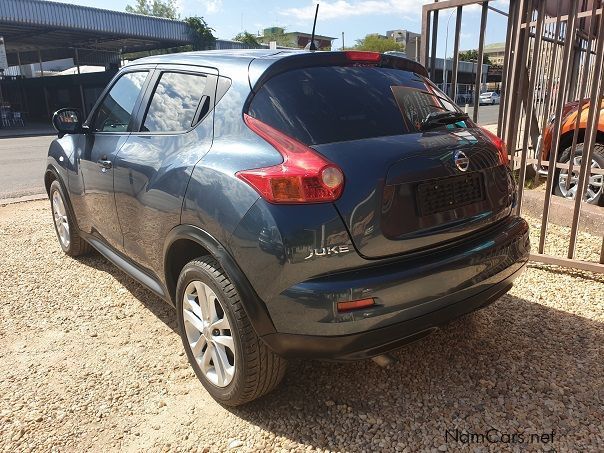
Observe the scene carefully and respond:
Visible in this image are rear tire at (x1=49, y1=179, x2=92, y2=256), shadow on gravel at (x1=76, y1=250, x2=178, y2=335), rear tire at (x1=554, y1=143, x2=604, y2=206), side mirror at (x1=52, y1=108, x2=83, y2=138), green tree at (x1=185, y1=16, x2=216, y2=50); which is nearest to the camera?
shadow on gravel at (x1=76, y1=250, x2=178, y2=335)

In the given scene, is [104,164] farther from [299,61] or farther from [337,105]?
[337,105]

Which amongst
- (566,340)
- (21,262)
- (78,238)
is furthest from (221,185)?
(21,262)

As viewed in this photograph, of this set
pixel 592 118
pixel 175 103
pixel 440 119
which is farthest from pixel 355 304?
pixel 592 118

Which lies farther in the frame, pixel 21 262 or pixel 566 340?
pixel 21 262

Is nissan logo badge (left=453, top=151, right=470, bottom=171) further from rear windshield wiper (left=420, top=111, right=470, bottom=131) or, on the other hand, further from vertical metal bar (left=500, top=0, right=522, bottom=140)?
vertical metal bar (left=500, top=0, right=522, bottom=140)

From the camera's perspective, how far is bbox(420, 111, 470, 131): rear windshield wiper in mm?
2502

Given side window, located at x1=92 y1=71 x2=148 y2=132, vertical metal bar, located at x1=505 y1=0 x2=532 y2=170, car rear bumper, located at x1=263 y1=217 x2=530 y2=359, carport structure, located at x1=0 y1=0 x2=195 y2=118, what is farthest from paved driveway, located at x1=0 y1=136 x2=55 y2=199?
carport structure, located at x1=0 y1=0 x2=195 y2=118

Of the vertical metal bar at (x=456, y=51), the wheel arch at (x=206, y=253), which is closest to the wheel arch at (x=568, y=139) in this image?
the vertical metal bar at (x=456, y=51)

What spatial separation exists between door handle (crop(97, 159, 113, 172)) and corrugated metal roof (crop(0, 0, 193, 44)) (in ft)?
76.8

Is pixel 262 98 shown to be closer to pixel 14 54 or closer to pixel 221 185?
pixel 221 185

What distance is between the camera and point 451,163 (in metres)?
2.30

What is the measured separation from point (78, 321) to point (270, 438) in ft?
6.33

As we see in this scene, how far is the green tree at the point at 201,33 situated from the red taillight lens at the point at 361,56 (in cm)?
3023

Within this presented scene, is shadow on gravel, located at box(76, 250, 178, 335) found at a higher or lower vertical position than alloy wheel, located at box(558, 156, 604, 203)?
lower
